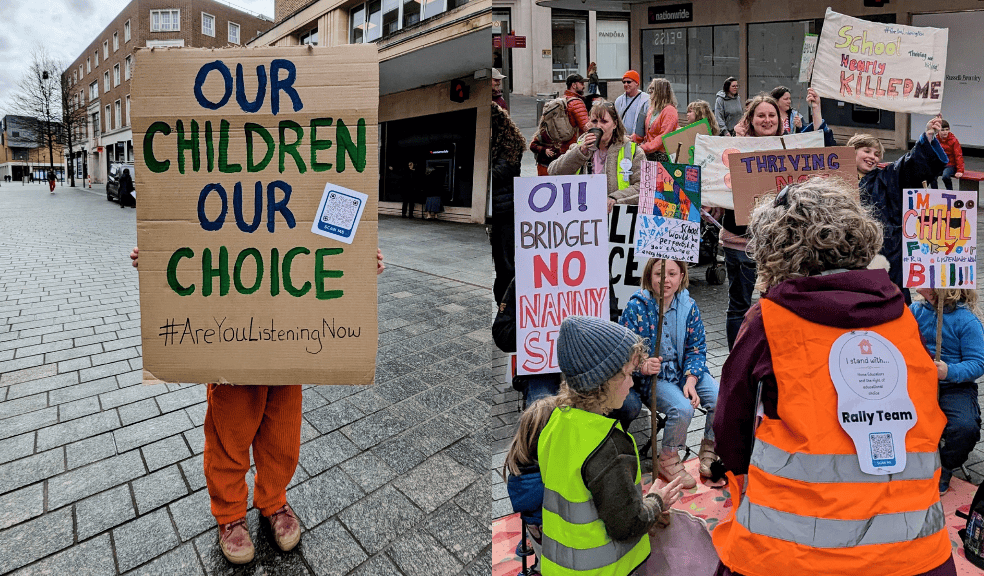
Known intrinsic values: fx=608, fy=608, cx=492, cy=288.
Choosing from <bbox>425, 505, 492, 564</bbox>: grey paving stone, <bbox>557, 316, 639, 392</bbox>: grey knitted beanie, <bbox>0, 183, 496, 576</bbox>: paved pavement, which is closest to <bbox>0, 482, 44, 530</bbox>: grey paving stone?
<bbox>0, 183, 496, 576</bbox>: paved pavement

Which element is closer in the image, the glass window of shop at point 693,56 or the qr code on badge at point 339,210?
the qr code on badge at point 339,210

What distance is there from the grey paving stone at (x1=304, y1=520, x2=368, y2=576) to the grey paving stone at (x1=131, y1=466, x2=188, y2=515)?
0.77 meters

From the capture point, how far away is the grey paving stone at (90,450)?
318 cm

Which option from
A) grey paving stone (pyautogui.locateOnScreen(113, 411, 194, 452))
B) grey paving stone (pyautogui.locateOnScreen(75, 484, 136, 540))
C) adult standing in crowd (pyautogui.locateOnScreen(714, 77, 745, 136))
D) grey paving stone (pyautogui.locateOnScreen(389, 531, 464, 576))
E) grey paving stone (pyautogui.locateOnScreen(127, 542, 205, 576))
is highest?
adult standing in crowd (pyautogui.locateOnScreen(714, 77, 745, 136))

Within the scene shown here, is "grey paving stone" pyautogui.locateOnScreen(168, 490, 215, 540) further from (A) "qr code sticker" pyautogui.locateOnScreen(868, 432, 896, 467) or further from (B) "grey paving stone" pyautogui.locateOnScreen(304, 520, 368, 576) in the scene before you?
(A) "qr code sticker" pyautogui.locateOnScreen(868, 432, 896, 467)

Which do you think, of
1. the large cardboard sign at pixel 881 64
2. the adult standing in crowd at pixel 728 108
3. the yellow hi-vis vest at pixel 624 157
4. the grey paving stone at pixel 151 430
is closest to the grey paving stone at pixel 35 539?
the grey paving stone at pixel 151 430

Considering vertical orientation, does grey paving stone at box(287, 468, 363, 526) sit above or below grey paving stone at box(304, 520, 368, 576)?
above

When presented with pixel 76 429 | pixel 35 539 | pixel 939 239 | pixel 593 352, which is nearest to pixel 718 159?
pixel 939 239

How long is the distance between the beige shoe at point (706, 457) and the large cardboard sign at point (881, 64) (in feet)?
11.4

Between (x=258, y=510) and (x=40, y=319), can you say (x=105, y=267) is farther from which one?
(x=258, y=510)

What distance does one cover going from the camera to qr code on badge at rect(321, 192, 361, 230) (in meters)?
2.21

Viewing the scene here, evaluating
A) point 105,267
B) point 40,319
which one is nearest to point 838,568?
point 40,319

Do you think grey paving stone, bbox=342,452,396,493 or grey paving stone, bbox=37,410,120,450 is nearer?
grey paving stone, bbox=342,452,396,493

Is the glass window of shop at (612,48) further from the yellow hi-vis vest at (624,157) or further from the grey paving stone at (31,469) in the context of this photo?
the grey paving stone at (31,469)
